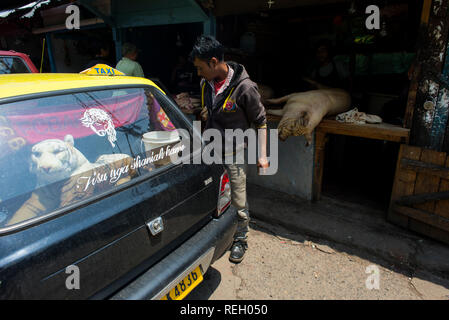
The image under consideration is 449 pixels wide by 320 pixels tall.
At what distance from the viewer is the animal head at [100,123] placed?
1920mm

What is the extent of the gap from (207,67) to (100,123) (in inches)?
42.8

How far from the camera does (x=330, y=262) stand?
3045 mm

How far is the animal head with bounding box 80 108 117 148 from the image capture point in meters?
1.92

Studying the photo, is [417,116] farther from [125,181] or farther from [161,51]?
[161,51]

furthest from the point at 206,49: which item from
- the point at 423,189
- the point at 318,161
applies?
the point at 423,189

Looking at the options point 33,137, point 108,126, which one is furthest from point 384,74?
point 33,137

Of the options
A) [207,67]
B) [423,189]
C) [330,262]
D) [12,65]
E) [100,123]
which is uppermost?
[12,65]

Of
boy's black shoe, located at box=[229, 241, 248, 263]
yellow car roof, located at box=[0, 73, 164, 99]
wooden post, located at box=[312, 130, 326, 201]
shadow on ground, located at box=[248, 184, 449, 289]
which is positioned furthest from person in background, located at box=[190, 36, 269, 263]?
wooden post, located at box=[312, 130, 326, 201]

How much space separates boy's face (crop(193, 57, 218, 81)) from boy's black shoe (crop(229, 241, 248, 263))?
5.61 feet

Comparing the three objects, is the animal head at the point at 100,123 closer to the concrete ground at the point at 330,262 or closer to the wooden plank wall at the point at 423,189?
the concrete ground at the point at 330,262

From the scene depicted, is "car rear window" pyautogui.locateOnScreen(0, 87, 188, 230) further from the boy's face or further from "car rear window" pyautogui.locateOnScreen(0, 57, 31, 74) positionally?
"car rear window" pyautogui.locateOnScreen(0, 57, 31, 74)

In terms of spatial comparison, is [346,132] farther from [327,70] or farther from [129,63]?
[129,63]

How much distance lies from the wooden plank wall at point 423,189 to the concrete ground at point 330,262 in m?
0.14

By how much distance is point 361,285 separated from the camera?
2.71 meters
